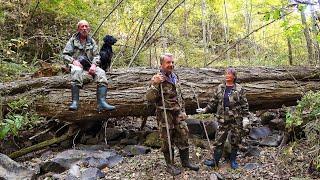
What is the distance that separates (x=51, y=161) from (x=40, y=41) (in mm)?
6588

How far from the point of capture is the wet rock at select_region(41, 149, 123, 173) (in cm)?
591

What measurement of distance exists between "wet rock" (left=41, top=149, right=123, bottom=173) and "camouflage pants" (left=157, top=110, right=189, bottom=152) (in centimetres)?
115

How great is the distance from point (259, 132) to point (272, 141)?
56 cm

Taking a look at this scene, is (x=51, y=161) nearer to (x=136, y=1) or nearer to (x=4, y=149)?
(x=4, y=149)

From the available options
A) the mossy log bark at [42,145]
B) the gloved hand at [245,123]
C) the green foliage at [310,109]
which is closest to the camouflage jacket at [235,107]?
the gloved hand at [245,123]

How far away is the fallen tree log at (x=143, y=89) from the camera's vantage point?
6.83 meters

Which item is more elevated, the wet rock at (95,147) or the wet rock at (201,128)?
the wet rock at (201,128)

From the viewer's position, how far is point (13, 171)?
540 centimetres

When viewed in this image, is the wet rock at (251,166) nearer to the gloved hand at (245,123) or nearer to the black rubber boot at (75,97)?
the gloved hand at (245,123)

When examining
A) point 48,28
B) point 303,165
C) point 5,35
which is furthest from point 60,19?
point 303,165

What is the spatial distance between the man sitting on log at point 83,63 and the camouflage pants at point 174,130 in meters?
1.31

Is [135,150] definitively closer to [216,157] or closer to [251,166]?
[216,157]

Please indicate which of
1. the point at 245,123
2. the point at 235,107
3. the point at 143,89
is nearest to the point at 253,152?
the point at 245,123

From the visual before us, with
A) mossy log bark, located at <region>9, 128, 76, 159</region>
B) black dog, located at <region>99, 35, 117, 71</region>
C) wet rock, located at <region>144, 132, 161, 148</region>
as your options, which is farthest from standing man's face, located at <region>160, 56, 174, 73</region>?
mossy log bark, located at <region>9, 128, 76, 159</region>
